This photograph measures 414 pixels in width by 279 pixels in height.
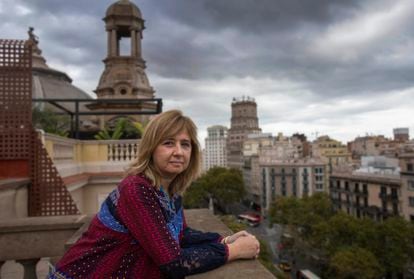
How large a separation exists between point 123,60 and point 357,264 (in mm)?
26911

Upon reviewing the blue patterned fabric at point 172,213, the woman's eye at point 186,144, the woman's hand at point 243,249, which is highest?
the woman's eye at point 186,144

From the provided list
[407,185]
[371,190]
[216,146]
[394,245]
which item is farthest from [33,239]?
[216,146]

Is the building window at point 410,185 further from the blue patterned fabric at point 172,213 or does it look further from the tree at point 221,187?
the blue patterned fabric at point 172,213

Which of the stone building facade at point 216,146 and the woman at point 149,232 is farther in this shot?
the stone building facade at point 216,146

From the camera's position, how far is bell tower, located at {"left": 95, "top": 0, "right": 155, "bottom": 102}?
32.3m

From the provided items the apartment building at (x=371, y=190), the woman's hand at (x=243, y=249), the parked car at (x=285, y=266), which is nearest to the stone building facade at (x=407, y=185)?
the apartment building at (x=371, y=190)

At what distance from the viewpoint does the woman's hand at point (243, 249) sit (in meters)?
2.09

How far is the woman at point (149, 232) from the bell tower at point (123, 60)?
31245mm

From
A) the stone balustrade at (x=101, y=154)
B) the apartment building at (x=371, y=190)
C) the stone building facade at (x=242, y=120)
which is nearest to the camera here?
the stone balustrade at (x=101, y=154)

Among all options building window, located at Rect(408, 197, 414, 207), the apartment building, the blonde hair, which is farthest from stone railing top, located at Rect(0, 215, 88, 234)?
the apartment building

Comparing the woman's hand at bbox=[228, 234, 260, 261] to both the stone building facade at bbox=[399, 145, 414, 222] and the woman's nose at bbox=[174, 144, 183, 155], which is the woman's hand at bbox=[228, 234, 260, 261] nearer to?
the woman's nose at bbox=[174, 144, 183, 155]

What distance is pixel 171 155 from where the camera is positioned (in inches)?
83.0

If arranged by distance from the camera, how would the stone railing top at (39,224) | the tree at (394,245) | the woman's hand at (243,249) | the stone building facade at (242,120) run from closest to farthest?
the woman's hand at (243,249), the stone railing top at (39,224), the tree at (394,245), the stone building facade at (242,120)

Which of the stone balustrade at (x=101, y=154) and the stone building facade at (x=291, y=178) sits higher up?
the stone balustrade at (x=101, y=154)
